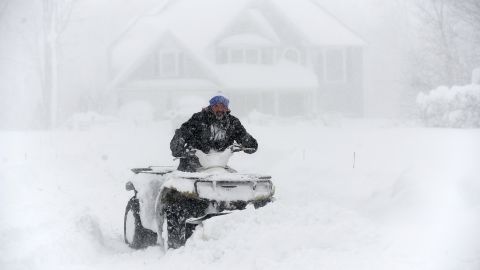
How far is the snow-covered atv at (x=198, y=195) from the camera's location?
6.93m

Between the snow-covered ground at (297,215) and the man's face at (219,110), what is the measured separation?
1.32 meters

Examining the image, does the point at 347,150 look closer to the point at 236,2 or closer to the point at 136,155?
the point at 136,155

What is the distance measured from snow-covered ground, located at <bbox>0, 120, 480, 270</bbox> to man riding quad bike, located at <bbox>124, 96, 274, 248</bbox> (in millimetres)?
296

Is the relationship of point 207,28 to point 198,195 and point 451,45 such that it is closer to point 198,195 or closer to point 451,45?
point 451,45

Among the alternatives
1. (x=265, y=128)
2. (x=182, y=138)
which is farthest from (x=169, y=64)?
(x=182, y=138)

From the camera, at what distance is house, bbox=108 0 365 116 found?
110ft

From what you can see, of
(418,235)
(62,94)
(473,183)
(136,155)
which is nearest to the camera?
(418,235)

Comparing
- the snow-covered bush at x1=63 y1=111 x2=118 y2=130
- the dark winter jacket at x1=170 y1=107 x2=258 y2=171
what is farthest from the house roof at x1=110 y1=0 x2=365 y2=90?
the dark winter jacket at x1=170 y1=107 x2=258 y2=171

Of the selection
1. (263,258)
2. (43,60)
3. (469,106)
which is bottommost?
(263,258)

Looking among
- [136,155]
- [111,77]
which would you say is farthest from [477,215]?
[111,77]

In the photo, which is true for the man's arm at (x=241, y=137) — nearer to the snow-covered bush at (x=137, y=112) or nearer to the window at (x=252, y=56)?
the snow-covered bush at (x=137, y=112)

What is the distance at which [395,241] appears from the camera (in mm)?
6410

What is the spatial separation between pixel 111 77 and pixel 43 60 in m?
4.15

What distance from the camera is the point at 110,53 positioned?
39.3 m
